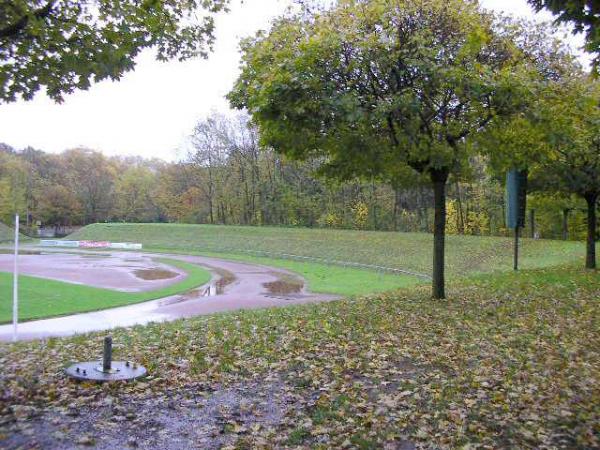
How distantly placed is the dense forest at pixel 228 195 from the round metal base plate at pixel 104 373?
25910mm

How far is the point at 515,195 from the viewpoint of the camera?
1938cm

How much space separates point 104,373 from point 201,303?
47.1 ft

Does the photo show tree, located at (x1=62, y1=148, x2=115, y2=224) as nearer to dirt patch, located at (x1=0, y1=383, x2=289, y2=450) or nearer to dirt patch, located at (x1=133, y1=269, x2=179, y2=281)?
dirt patch, located at (x1=133, y1=269, x2=179, y2=281)

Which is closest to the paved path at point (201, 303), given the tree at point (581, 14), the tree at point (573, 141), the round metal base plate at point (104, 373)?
the round metal base plate at point (104, 373)

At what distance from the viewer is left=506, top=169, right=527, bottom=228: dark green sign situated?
18.8 meters

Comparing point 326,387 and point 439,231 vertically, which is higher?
point 439,231

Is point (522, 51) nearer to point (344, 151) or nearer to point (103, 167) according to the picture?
point (344, 151)

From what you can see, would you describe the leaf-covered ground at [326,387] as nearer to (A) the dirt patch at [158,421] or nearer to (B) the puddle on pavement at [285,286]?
(A) the dirt patch at [158,421]

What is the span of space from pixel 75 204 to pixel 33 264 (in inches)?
1797

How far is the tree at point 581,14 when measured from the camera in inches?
216

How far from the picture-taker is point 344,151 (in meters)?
11.6

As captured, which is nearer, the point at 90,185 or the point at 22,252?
the point at 22,252

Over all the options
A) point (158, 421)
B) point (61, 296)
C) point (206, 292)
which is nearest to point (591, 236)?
point (206, 292)

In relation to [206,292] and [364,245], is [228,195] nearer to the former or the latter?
[364,245]
